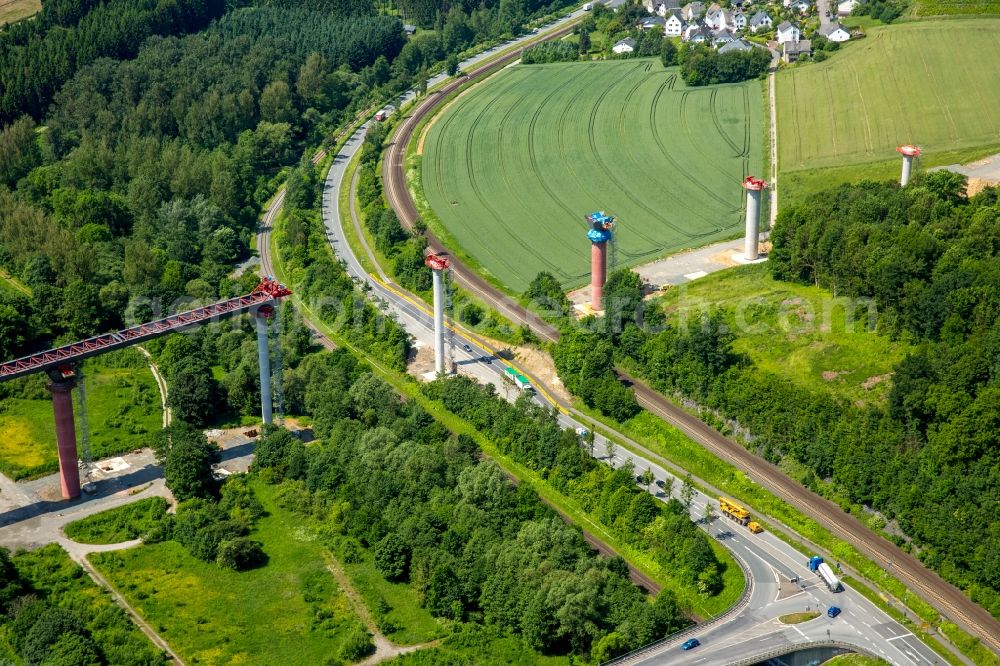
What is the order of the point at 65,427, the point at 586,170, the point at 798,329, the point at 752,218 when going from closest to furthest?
the point at 65,427 < the point at 798,329 < the point at 752,218 < the point at 586,170

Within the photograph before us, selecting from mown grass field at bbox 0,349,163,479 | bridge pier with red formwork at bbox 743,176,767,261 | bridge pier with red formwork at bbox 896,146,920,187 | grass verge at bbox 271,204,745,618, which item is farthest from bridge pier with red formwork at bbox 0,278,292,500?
bridge pier with red formwork at bbox 896,146,920,187

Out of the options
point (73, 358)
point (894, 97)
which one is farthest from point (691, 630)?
point (894, 97)

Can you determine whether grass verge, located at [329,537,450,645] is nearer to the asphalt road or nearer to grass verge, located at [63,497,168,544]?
grass verge, located at [63,497,168,544]

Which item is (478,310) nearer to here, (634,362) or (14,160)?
(634,362)

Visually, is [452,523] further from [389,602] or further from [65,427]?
[65,427]

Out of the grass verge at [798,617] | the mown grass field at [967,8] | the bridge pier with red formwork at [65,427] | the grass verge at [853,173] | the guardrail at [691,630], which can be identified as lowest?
the grass verge at [798,617]

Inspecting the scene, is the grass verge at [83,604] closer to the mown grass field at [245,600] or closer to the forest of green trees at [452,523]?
the mown grass field at [245,600]

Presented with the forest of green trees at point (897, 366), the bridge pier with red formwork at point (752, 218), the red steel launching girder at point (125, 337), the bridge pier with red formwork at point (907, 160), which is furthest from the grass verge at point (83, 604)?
the bridge pier with red formwork at point (907, 160)
